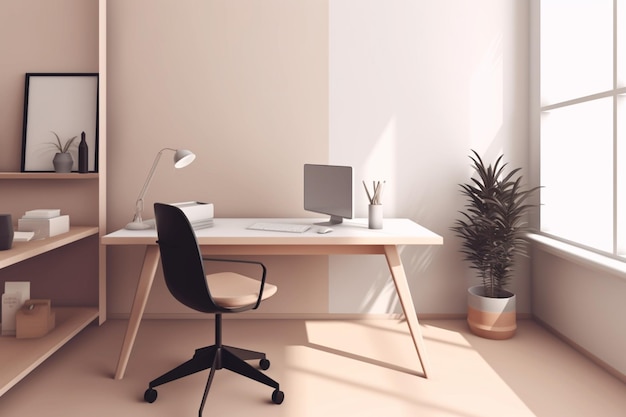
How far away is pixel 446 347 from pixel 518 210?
1.06 m

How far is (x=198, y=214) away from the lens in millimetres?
2846

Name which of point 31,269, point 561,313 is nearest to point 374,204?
point 561,313

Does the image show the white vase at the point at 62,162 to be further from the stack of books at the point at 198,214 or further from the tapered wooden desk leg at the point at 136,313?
the tapered wooden desk leg at the point at 136,313

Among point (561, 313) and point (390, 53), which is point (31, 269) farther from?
point (561, 313)

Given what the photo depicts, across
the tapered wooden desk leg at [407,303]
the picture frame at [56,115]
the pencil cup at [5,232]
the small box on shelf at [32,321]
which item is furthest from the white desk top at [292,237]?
the picture frame at [56,115]

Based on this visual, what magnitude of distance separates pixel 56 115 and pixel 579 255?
3.62 metres

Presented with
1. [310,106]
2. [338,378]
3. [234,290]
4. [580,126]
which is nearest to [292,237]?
[234,290]

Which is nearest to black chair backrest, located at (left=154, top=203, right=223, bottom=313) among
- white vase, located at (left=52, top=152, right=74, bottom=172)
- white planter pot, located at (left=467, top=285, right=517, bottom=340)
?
white vase, located at (left=52, top=152, right=74, bottom=172)

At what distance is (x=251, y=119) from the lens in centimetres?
354

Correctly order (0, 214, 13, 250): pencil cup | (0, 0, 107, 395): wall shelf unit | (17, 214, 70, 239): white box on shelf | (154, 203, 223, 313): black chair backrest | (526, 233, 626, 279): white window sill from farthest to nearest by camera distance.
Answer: (0, 0, 107, 395): wall shelf unit < (17, 214, 70, 239): white box on shelf < (526, 233, 626, 279): white window sill < (0, 214, 13, 250): pencil cup < (154, 203, 223, 313): black chair backrest

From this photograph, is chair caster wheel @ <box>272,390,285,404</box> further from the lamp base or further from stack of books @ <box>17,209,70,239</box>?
stack of books @ <box>17,209,70,239</box>

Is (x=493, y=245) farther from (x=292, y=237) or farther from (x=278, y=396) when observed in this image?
(x=278, y=396)

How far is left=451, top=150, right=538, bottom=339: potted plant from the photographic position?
3193 millimetres

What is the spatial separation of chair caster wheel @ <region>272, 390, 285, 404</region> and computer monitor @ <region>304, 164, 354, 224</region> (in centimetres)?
111
